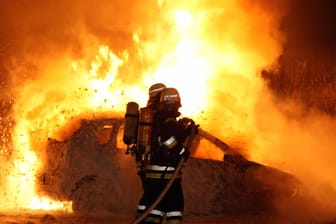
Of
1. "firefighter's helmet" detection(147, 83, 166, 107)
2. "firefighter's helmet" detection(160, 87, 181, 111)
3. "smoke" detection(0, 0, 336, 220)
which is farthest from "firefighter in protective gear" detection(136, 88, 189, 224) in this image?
"smoke" detection(0, 0, 336, 220)

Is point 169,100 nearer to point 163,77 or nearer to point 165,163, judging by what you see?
point 165,163

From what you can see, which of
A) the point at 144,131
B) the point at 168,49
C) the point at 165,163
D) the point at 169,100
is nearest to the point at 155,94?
the point at 169,100

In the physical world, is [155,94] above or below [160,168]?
above

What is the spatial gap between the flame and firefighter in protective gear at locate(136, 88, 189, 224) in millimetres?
4777

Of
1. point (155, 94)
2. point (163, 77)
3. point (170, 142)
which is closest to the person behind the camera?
point (170, 142)

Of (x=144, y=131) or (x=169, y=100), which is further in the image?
(x=169, y=100)

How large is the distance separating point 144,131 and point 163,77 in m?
6.14

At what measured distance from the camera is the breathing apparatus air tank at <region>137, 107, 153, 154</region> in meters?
6.16

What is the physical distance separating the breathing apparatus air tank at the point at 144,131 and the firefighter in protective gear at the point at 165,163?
60mm

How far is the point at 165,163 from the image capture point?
245 inches

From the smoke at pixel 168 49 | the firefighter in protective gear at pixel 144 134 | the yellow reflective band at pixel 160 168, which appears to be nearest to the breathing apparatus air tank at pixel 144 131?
the firefighter in protective gear at pixel 144 134

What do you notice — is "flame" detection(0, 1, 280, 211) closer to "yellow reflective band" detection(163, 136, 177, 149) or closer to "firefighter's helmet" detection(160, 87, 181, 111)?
"firefighter's helmet" detection(160, 87, 181, 111)

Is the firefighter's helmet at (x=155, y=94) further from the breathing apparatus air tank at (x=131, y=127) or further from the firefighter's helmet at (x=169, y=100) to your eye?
the breathing apparatus air tank at (x=131, y=127)

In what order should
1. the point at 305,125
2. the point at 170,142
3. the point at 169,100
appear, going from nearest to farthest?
the point at 170,142 → the point at 169,100 → the point at 305,125
